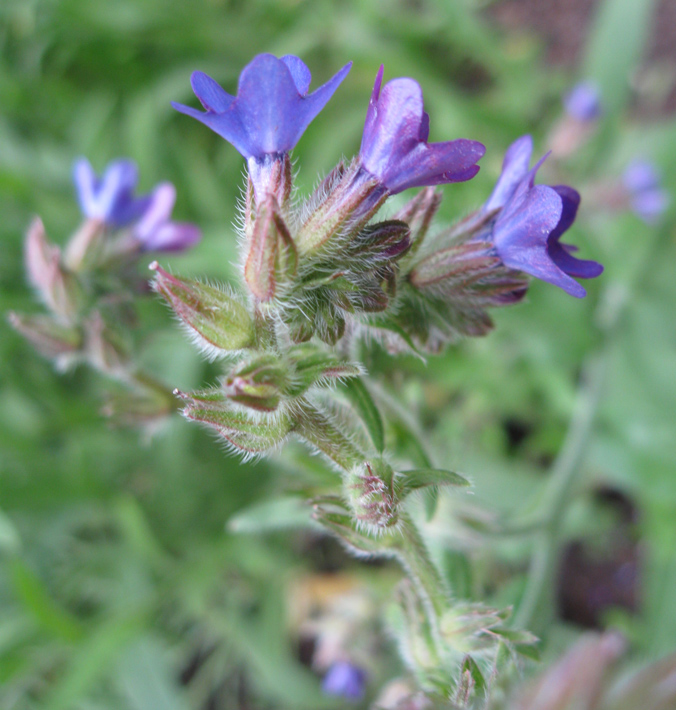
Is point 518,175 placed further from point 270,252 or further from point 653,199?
point 653,199

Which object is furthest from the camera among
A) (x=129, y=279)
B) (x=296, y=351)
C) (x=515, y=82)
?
(x=515, y=82)

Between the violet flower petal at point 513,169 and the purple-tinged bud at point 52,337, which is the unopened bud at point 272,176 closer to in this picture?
the violet flower petal at point 513,169

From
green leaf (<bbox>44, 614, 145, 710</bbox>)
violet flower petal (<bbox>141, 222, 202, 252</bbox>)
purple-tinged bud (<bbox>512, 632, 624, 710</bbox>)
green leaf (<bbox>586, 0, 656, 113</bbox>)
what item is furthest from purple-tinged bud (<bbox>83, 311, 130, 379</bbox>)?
green leaf (<bbox>586, 0, 656, 113</bbox>)

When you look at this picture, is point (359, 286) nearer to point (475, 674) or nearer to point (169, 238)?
point (475, 674)

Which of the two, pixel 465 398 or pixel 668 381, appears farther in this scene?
pixel 465 398

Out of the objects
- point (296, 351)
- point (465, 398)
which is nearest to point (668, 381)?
point (465, 398)

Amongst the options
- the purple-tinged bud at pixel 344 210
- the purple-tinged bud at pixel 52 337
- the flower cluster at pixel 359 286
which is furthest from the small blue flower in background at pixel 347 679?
the purple-tinged bud at pixel 344 210
